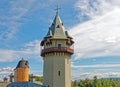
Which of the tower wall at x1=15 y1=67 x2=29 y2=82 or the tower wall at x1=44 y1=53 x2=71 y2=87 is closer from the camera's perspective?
the tower wall at x1=44 y1=53 x2=71 y2=87

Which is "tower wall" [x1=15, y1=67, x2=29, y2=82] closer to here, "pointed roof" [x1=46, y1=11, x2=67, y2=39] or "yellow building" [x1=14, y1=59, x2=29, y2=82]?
"yellow building" [x1=14, y1=59, x2=29, y2=82]

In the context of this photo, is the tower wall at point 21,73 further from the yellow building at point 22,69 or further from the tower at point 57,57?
the tower at point 57,57

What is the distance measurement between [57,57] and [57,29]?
616 cm

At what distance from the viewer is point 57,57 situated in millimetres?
60750

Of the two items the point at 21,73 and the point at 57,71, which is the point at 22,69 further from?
the point at 57,71

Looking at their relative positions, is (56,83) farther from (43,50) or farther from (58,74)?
(43,50)

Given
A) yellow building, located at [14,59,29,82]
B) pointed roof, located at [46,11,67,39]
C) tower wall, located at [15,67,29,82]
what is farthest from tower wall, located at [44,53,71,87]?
yellow building, located at [14,59,29,82]

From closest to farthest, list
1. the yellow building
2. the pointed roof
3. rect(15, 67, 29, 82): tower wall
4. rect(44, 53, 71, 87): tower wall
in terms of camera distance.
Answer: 1. rect(44, 53, 71, 87): tower wall
2. the pointed roof
3. rect(15, 67, 29, 82): tower wall
4. the yellow building

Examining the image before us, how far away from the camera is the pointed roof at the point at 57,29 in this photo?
61625 millimetres

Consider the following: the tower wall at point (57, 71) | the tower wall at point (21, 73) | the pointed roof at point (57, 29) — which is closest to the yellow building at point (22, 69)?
the tower wall at point (21, 73)

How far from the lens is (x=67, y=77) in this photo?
60812 mm

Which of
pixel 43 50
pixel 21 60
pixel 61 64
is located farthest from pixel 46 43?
pixel 21 60

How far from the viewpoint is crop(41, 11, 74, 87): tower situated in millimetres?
60062

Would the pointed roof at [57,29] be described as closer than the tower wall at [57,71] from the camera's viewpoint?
No
